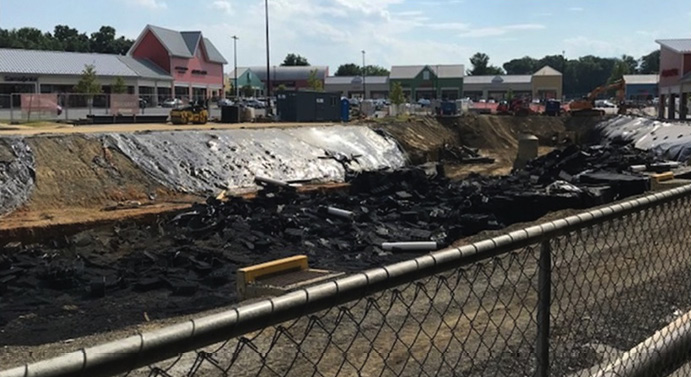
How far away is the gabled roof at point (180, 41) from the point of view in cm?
8219

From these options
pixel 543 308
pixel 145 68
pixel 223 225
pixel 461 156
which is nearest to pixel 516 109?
pixel 461 156

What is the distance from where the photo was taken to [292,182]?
2980 centimetres

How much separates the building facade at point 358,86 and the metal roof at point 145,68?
47.9 metres

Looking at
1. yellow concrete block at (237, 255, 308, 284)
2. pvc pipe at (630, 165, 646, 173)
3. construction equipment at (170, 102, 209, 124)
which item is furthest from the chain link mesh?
construction equipment at (170, 102, 209, 124)

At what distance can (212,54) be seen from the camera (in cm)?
9244

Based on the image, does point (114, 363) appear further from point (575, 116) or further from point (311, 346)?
point (575, 116)

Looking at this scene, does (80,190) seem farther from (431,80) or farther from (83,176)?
(431,80)

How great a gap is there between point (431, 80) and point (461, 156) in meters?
78.9

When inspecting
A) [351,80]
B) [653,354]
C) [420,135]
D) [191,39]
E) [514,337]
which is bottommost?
[514,337]

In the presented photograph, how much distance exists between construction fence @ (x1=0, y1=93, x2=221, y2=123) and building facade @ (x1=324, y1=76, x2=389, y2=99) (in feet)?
265

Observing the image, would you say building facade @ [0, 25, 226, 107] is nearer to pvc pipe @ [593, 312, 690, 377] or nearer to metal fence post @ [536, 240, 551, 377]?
pvc pipe @ [593, 312, 690, 377]

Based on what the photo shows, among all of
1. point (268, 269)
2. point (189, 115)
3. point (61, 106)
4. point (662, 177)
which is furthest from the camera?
point (61, 106)

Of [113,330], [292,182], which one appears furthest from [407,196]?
[113,330]

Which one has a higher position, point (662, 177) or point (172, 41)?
point (172, 41)
